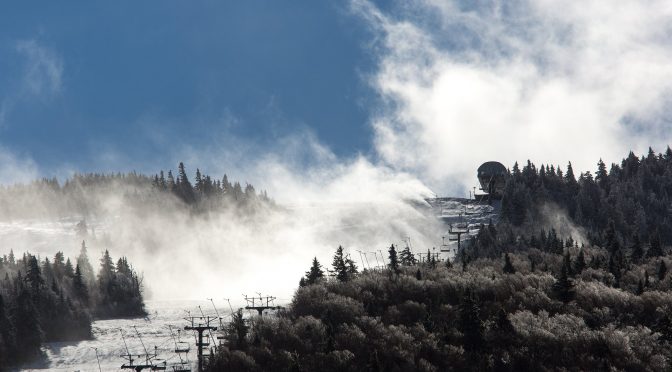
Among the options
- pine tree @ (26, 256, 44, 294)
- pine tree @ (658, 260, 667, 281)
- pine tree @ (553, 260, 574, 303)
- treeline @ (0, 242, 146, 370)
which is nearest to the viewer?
pine tree @ (553, 260, 574, 303)

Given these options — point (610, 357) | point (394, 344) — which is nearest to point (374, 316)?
point (394, 344)

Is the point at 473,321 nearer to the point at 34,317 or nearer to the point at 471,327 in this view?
the point at 471,327

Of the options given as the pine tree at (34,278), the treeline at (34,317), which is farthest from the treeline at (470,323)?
the pine tree at (34,278)

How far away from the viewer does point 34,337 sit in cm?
16525

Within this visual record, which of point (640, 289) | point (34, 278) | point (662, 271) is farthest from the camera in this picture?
point (34, 278)

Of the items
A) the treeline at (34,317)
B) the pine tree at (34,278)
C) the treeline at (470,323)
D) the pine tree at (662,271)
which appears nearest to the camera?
the treeline at (470,323)

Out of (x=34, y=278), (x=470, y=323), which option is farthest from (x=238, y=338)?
(x=34, y=278)

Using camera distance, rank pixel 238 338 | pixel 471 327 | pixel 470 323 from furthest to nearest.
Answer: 1. pixel 238 338
2. pixel 470 323
3. pixel 471 327

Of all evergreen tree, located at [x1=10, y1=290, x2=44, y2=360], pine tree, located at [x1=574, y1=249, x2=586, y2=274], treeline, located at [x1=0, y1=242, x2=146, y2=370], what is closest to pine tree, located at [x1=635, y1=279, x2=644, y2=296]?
pine tree, located at [x1=574, y1=249, x2=586, y2=274]

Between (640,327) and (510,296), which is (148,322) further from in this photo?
(640,327)

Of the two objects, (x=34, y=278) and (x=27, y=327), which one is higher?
(x=34, y=278)

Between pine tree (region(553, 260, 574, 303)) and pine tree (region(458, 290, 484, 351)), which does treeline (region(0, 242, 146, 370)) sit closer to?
pine tree (region(458, 290, 484, 351))

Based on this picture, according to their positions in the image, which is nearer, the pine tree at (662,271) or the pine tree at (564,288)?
the pine tree at (564,288)

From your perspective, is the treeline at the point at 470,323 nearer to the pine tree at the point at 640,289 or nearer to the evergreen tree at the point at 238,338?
the evergreen tree at the point at 238,338
